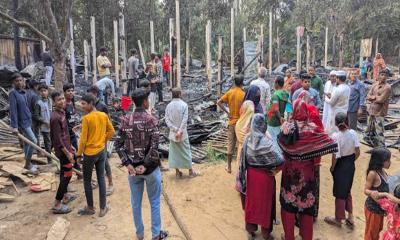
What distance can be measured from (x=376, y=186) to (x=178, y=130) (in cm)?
329

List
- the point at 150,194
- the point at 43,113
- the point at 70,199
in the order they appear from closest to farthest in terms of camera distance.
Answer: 1. the point at 150,194
2. the point at 70,199
3. the point at 43,113

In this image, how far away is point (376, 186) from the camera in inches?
157

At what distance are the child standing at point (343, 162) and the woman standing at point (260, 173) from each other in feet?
3.17

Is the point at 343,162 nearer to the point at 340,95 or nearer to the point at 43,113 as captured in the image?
the point at 340,95

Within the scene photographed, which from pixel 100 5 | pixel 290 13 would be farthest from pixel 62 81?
pixel 290 13

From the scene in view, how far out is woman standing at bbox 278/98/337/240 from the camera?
418 centimetres

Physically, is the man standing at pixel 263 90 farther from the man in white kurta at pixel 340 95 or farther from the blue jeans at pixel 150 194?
the blue jeans at pixel 150 194

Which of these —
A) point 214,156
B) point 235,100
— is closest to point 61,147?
point 235,100

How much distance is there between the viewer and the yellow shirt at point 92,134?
4.98 metres

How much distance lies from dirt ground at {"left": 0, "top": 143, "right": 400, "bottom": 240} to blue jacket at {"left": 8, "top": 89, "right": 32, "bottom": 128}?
3.90 ft

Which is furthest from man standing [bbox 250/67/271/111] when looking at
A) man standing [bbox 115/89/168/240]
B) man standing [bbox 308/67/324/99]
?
man standing [bbox 115/89/168/240]

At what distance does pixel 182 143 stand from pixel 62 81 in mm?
3256

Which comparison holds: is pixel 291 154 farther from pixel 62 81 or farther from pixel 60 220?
pixel 62 81

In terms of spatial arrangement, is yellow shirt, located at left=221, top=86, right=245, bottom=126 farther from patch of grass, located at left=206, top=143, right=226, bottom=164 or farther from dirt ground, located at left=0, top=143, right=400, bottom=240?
patch of grass, located at left=206, top=143, right=226, bottom=164
